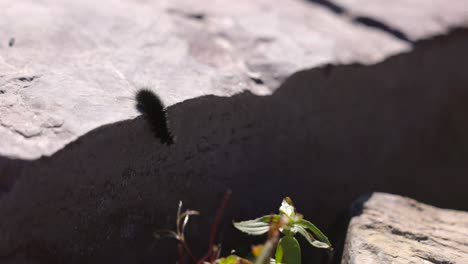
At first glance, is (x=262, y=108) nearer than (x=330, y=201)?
Yes

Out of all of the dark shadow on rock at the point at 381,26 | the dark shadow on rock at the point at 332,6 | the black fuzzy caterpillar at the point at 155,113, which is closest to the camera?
the black fuzzy caterpillar at the point at 155,113

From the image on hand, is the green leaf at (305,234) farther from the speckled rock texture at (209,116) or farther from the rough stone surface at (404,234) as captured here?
the speckled rock texture at (209,116)

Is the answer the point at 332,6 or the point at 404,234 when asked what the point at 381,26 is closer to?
the point at 332,6

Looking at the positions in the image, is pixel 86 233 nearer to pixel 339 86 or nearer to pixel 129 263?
pixel 129 263

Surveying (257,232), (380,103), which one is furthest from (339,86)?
(257,232)

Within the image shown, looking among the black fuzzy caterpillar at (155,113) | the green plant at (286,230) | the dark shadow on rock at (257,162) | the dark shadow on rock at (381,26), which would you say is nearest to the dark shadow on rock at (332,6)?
the dark shadow on rock at (381,26)
